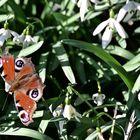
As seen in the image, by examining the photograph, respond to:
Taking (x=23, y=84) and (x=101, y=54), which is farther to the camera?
(x=101, y=54)

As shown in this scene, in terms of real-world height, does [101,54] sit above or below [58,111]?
above

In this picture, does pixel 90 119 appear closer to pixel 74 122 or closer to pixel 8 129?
pixel 74 122

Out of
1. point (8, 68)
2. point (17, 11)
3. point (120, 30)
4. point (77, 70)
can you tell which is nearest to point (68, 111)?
point (8, 68)

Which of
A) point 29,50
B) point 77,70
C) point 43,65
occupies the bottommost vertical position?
point 77,70

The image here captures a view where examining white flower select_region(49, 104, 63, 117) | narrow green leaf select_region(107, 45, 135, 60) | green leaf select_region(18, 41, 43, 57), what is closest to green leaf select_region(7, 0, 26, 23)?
green leaf select_region(18, 41, 43, 57)

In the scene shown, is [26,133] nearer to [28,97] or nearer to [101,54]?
[28,97]

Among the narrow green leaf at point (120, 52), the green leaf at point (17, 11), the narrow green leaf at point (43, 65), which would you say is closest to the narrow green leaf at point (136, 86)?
the narrow green leaf at point (120, 52)

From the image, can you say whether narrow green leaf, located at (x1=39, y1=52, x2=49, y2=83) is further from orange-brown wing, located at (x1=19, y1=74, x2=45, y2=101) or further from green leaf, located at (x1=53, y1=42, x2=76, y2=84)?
orange-brown wing, located at (x1=19, y1=74, x2=45, y2=101)
